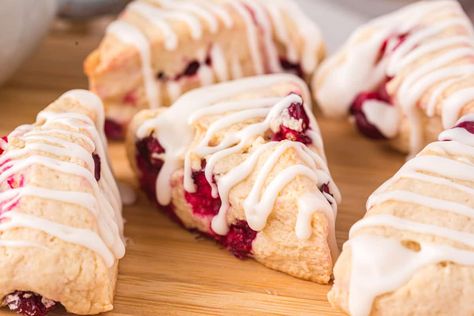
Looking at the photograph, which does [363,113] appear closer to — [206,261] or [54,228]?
[206,261]

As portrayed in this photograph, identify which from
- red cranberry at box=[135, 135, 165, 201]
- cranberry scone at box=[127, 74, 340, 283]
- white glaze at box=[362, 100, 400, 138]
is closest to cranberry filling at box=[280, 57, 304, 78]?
white glaze at box=[362, 100, 400, 138]

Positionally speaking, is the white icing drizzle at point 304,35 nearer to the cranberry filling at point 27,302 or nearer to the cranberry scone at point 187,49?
the cranberry scone at point 187,49

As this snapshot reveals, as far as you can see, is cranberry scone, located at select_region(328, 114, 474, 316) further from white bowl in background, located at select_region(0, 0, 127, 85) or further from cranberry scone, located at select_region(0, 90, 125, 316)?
white bowl in background, located at select_region(0, 0, 127, 85)

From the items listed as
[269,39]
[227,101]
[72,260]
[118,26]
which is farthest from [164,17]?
[72,260]

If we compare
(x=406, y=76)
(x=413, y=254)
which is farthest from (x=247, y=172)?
(x=406, y=76)

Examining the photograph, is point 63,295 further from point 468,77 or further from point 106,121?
point 468,77

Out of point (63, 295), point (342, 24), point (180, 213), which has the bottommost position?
point (342, 24)

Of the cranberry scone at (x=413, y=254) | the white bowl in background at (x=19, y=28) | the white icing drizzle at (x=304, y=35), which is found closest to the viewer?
the cranberry scone at (x=413, y=254)

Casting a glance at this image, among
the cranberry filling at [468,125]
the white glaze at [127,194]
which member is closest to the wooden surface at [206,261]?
the white glaze at [127,194]

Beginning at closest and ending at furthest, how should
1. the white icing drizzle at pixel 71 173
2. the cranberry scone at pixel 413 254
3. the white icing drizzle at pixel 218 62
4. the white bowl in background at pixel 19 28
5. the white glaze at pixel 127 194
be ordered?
1. the cranberry scone at pixel 413 254
2. the white icing drizzle at pixel 71 173
3. the white glaze at pixel 127 194
4. the white bowl in background at pixel 19 28
5. the white icing drizzle at pixel 218 62
